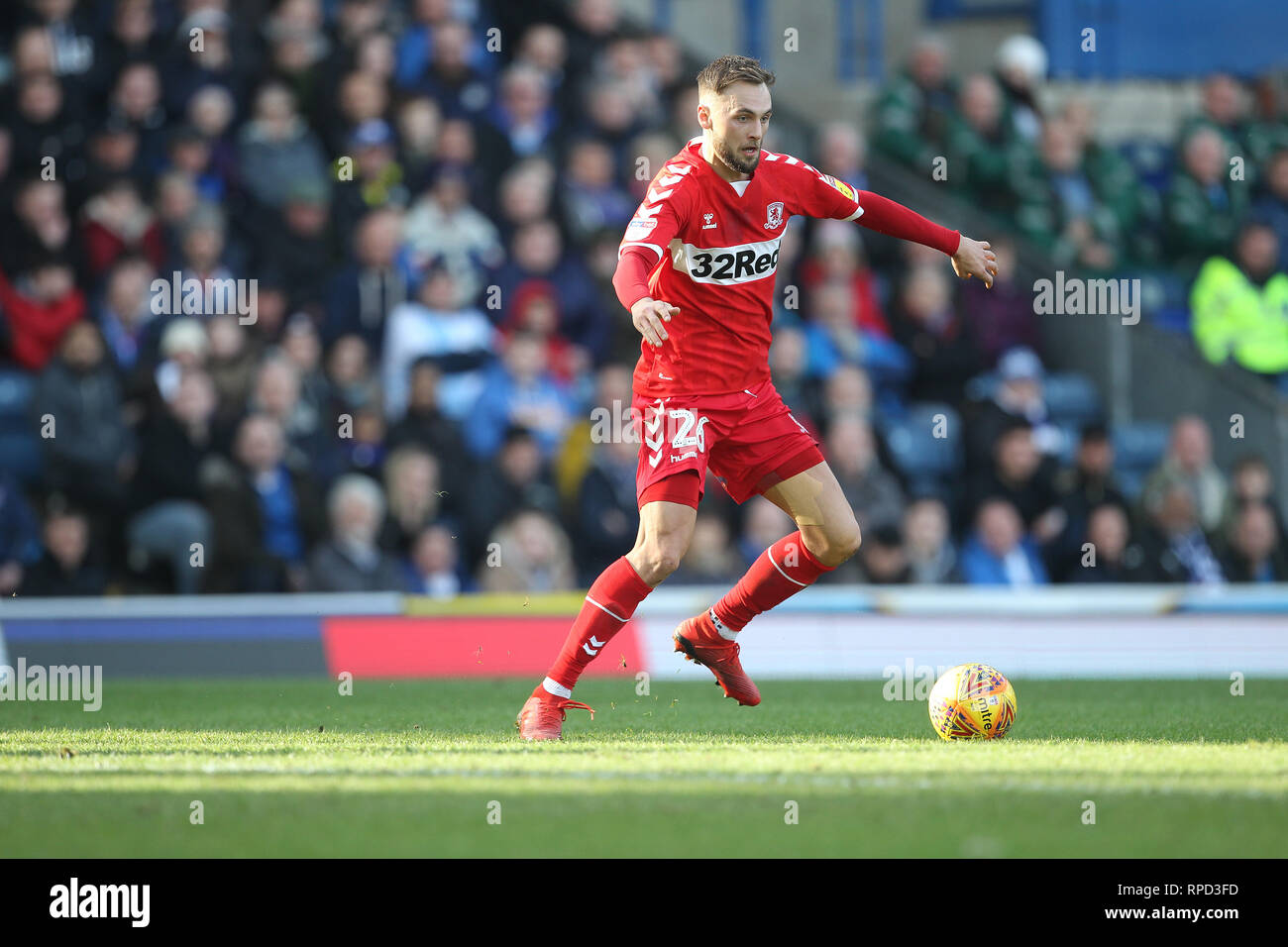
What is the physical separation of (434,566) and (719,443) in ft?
14.6

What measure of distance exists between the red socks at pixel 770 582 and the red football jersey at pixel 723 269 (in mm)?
684

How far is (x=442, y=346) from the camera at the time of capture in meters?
11.7

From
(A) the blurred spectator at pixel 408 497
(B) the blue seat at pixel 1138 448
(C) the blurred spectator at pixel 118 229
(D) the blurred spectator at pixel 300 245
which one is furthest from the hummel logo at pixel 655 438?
(B) the blue seat at pixel 1138 448

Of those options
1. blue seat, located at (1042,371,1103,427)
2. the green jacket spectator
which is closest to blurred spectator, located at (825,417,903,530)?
blue seat, located at (1042,371,1103,427)

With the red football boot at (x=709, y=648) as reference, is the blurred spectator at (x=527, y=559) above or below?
above

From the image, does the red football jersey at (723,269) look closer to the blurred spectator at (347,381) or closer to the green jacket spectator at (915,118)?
the blurred spectator at (347,381)

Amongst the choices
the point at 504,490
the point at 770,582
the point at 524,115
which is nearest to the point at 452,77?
the point at 524,115

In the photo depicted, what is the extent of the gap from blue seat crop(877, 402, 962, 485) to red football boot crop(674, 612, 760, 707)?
4975 mm

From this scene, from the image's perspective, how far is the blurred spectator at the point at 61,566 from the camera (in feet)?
34.7

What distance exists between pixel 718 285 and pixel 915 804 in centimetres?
260

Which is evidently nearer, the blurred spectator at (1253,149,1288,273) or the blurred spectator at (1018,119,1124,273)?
the blurred spectator at (1253,149,1288,273)

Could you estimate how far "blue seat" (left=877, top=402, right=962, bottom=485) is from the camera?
39.3 ft

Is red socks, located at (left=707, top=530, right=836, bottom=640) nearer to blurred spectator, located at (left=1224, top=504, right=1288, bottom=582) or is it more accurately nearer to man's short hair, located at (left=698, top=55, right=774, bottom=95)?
man's short hair, located at (left=698, top=55, right=774, bottom=95)

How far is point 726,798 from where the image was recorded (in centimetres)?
483
